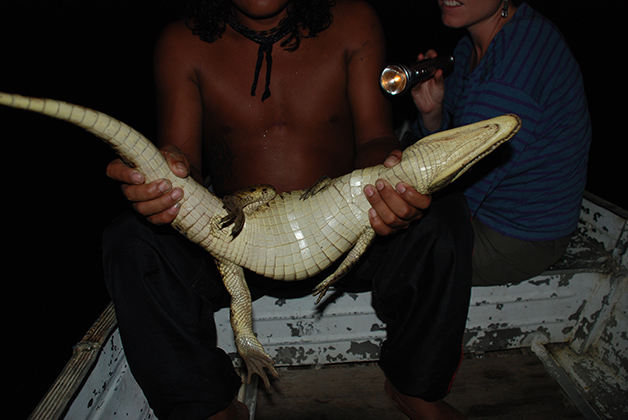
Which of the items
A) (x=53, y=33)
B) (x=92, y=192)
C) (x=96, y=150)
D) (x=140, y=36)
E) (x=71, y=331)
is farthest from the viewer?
(x=140, y=36)

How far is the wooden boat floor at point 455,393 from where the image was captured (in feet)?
5.70

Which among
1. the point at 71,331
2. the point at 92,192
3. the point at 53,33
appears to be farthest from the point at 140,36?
the point at 71,331

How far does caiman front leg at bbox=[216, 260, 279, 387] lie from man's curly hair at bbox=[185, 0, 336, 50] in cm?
110

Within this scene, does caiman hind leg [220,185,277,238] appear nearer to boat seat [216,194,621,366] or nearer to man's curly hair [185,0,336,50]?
boat seat [216,194,621,366]

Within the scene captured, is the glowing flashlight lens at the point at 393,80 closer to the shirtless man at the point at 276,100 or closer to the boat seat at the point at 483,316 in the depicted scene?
the shirtless man at the point at 276,100

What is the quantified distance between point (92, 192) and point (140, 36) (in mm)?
6209

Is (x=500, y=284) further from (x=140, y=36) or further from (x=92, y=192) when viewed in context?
(x=140, y=36)

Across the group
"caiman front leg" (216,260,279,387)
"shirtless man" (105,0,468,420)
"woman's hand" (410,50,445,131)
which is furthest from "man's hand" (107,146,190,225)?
"woman's hand" (410,50,445,131)

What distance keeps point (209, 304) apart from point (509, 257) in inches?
52.2

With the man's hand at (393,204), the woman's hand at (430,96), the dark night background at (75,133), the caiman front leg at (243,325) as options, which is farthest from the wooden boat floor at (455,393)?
the dark night background at (75,133)

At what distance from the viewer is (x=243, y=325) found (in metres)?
1.43

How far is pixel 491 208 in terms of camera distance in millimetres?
1751

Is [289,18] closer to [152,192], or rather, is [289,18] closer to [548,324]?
[152,192]

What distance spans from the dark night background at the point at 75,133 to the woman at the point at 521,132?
1.81 meters
